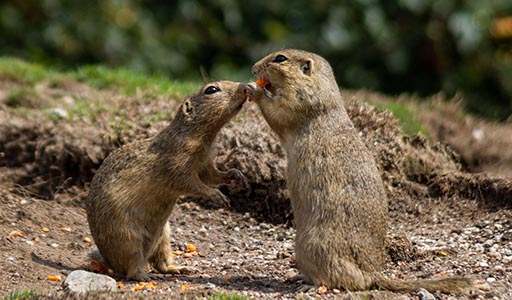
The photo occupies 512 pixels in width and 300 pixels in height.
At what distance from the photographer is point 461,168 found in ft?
33.8

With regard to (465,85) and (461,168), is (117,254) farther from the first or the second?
(465,85)

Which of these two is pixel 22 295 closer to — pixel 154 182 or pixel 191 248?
pixel 154 182

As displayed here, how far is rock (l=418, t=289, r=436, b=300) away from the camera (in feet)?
21.4

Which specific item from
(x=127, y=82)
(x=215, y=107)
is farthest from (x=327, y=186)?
(x=127, y=82)

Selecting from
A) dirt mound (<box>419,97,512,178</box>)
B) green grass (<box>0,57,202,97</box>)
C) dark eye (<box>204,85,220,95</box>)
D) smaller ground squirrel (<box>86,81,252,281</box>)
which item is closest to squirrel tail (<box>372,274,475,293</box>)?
smaller ground squirrel (<box>86,81,252,281</box>)

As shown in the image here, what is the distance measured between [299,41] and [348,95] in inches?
150

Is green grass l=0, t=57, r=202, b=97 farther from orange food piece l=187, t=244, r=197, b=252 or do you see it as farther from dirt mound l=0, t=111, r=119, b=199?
orange food piece l=187, t=244, r=197, b=252

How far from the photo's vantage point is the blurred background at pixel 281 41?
14.8 m

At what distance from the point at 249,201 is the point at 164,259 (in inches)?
71.7

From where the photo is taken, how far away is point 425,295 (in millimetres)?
6555

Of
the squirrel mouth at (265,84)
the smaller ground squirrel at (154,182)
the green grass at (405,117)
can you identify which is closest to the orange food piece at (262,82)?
the squirrel mouth at (265,84)

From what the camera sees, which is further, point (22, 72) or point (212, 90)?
point (22, 72)

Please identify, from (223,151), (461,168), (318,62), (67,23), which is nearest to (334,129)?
(318,62)

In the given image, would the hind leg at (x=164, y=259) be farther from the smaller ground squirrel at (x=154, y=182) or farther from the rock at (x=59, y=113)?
the rock at (x=59, y=113)
